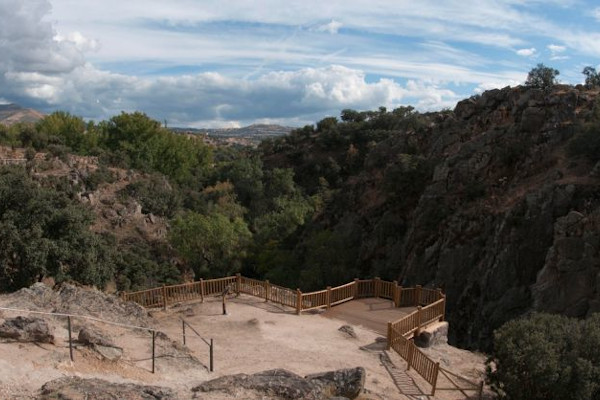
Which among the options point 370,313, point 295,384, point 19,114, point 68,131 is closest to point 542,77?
point 370,313

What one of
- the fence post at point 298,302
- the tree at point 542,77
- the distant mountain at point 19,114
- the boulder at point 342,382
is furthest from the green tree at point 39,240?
the distant mountain at point 19,114

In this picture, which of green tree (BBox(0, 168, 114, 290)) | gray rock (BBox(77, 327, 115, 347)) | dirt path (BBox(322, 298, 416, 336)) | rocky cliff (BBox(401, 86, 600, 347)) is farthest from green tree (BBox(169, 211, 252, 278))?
gray rock (BBox(77, 327, 115, 347))

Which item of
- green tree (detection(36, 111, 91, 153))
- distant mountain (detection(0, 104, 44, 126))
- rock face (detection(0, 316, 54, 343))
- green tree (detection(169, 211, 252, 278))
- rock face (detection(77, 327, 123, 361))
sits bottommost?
green tree (detection(169, 211, 252, 278))

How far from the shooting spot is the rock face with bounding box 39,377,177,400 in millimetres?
9168

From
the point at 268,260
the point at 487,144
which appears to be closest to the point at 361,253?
the point at 268,260

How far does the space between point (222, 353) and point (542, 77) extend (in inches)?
1071

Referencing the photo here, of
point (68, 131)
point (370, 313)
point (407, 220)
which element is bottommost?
point (370, 313)

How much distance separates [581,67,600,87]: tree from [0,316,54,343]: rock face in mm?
33880

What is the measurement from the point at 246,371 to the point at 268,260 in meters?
22.7

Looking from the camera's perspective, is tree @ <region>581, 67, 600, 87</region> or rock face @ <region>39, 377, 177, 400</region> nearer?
rock face @ <region>39, 377, 177, 400</region>

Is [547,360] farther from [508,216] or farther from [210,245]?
[210,245]

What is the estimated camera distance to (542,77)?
3259 cm

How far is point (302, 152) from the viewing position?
70.9 metres

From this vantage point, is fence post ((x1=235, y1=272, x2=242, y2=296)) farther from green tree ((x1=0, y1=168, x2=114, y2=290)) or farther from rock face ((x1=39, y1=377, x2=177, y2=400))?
rock face ((x1=39, y1=377, x2=177, y2=400))
